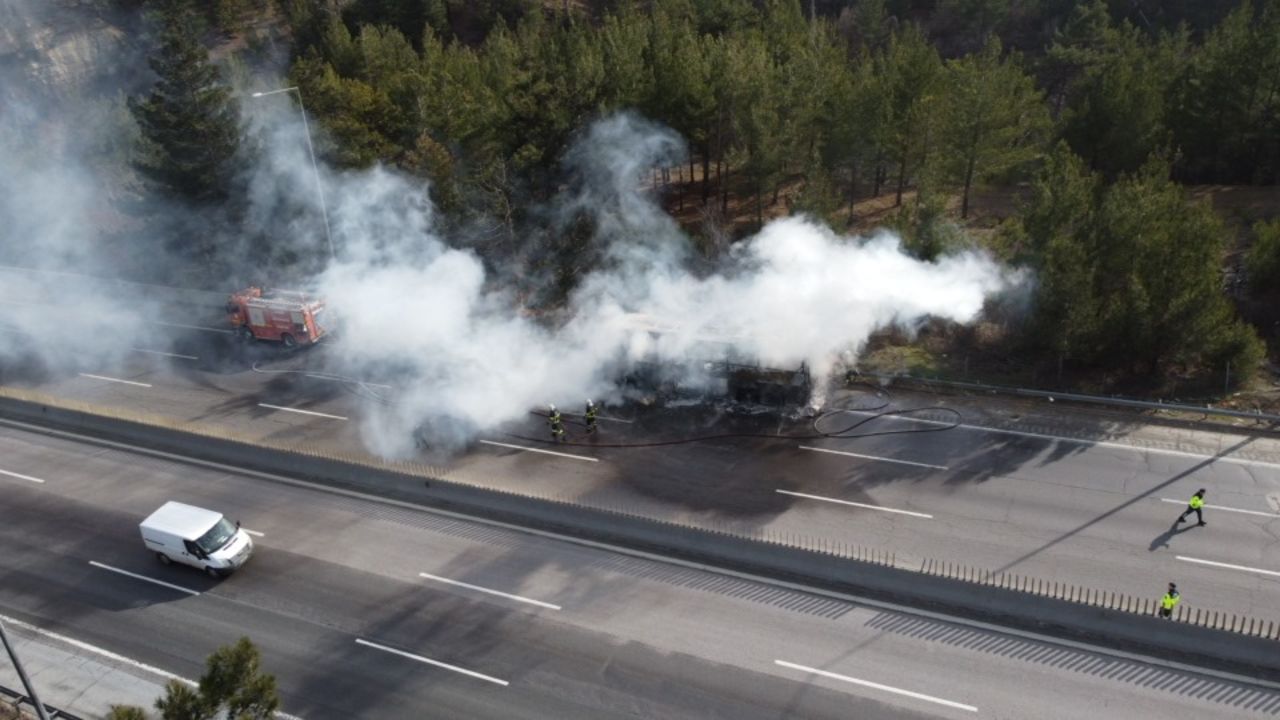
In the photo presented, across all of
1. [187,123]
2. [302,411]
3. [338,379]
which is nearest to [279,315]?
[338,379]

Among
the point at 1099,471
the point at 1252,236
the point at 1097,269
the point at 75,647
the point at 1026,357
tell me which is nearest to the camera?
the point at 75,647

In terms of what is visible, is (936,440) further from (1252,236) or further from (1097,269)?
(1252,236)

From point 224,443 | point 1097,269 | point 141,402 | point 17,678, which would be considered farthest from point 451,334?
point 1097,269

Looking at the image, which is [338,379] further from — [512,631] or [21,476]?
[512,631]

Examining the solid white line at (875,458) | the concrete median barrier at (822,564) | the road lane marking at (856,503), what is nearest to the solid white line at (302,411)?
the concrete median barrier at (822,564)

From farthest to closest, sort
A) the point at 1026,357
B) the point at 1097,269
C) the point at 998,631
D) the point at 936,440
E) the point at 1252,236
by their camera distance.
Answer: the point at 1252,236
the point at 1026,357
the point at 1097,269
the point at 936,440
the point at 998,631

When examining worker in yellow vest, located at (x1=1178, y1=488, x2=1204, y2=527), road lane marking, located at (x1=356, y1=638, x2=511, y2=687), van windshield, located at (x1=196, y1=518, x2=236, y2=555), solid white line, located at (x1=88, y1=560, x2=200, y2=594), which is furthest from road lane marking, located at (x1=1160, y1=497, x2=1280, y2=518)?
solid white line, located at (x1=88, y1=560, x2=200, y2=594)
